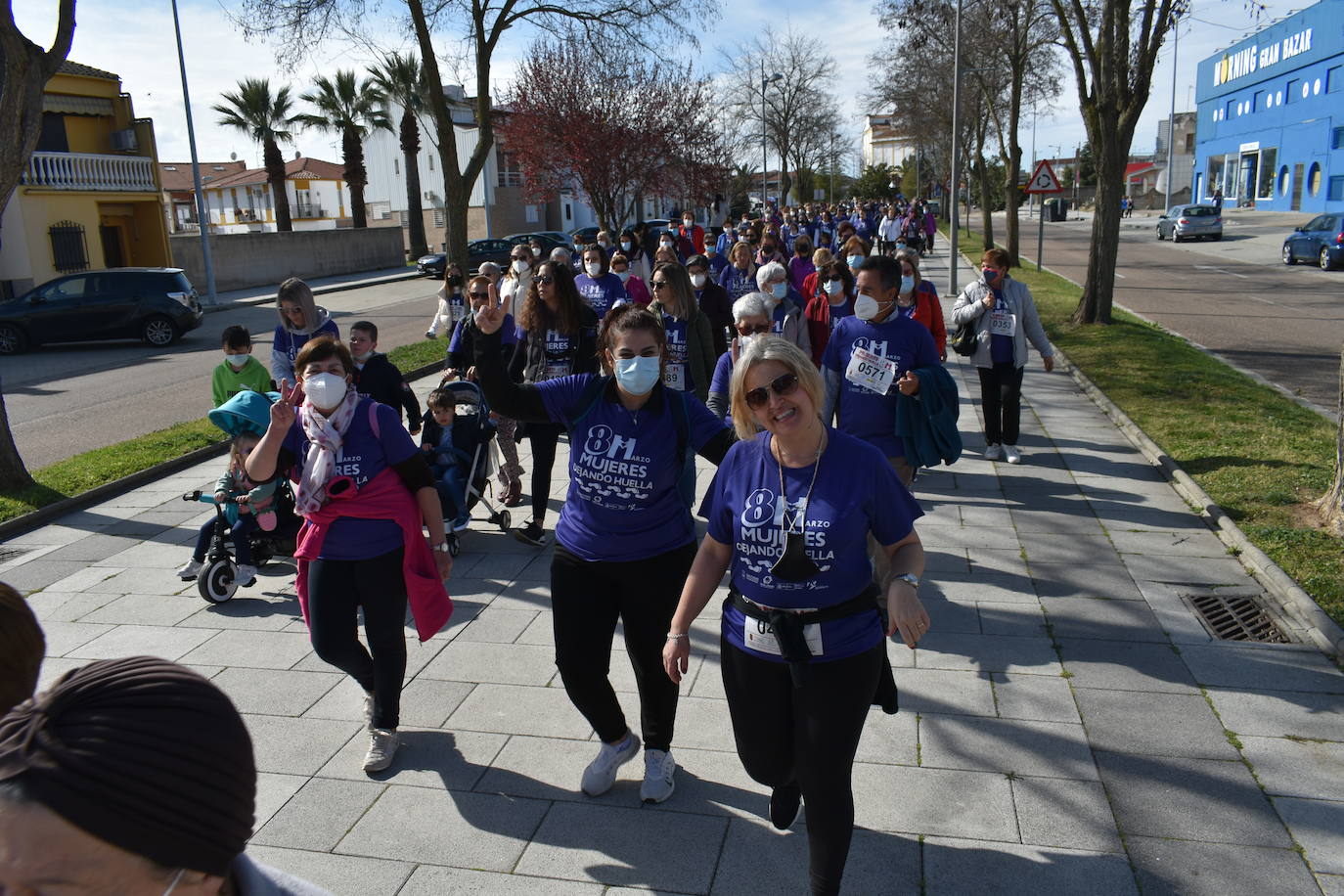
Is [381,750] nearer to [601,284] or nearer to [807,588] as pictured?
[807,588]

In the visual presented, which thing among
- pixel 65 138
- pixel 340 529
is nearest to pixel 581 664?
pixel 340 529

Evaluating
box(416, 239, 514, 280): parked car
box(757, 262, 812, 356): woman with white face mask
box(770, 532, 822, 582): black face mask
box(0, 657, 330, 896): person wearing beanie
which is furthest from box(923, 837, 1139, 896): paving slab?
box(416, 239, 514, 280): parked car

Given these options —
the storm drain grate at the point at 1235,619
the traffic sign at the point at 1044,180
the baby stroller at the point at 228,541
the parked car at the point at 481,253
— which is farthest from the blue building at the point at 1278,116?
the baby stroller at the point at 228,541

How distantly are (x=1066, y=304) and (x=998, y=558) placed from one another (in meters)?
14.5

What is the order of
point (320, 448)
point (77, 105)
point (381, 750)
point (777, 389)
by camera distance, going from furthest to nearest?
point (77, 105) < point (381, 750) < point (320, 448) < point (777, 389)

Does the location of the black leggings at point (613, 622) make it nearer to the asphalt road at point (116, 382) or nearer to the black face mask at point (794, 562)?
the black face mask at point (794, 562)

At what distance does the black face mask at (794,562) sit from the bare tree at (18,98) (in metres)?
8.41

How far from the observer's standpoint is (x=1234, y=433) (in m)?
9.29

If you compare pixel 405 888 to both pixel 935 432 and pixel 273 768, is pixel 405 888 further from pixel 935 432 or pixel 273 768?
pixel 935 432

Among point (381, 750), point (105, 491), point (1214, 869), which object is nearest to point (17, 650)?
point (381, 750)

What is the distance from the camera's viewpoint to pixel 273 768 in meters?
4.29

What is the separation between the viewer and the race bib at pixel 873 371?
5598mm

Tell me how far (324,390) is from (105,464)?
23.5ft

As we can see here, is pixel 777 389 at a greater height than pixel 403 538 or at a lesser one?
greater
